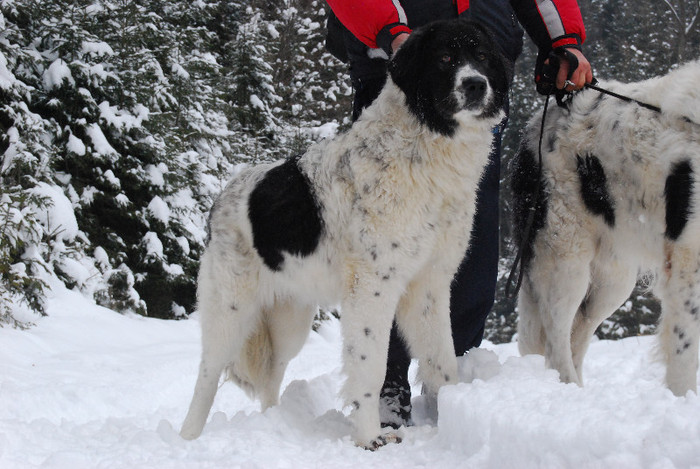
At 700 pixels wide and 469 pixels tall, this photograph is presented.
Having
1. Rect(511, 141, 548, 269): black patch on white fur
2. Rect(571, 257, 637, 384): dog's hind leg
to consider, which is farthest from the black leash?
Result: Rect(571, 257, 637, 384): dog's hind leg

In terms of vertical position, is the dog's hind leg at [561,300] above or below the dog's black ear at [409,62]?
below

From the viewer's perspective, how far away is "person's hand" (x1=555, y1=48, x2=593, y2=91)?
3514mm

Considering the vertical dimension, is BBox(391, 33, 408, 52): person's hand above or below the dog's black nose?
above

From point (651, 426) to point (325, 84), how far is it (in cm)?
1738

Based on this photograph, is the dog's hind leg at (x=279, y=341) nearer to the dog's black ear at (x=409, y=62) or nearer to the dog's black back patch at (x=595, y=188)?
the dog's black ear at (x=409, y=62)

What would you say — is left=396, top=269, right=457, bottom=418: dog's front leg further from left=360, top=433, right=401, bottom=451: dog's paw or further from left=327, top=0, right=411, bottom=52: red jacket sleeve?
left=327, top=0, right=411, bottom=52: red jacket sleeve

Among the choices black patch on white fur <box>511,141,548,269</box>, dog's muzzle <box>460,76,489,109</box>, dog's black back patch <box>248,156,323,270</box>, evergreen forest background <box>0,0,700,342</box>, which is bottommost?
evergreen forest background <box>0,0,700,342</box>

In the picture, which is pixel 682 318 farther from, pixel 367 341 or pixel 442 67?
pixel 442 67

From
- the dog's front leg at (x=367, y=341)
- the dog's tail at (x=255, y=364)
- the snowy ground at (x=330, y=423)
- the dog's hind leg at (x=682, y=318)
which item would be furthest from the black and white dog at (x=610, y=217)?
the dog's tail at (x=255, y=364)

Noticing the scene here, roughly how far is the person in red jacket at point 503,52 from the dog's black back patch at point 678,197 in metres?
0.73

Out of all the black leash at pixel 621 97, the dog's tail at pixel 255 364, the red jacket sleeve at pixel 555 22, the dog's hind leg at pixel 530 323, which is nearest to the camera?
the black leash at pixel 621 97

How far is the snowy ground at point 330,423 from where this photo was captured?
Answer: 185 centimetres

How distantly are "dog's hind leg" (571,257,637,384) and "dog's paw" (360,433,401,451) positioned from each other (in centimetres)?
153

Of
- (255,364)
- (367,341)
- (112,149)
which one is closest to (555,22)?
(367,341)
